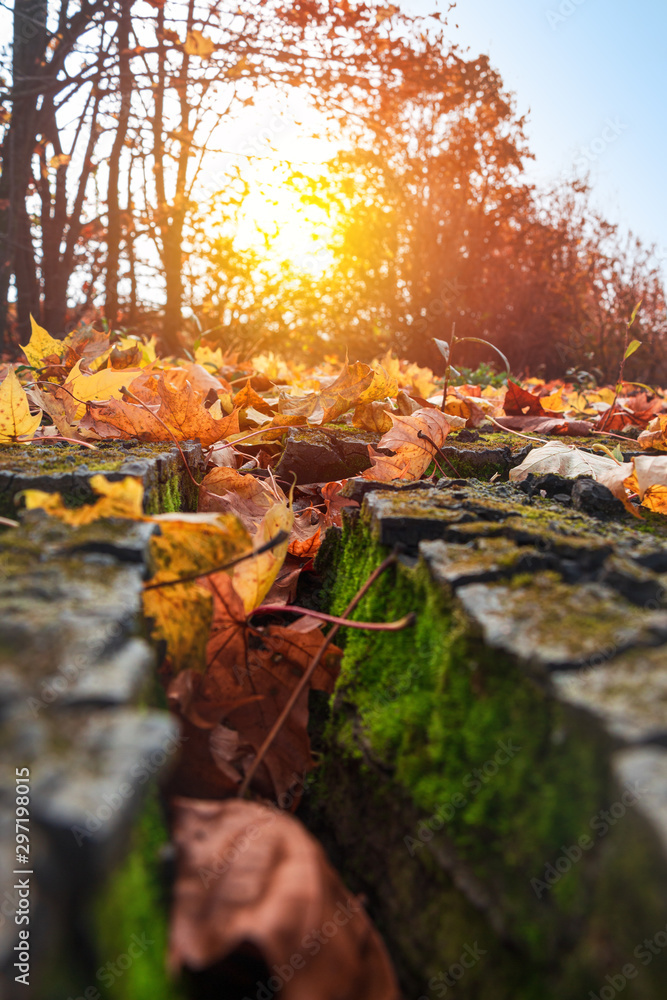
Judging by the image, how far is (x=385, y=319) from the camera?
9.06m

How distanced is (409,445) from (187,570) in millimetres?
756

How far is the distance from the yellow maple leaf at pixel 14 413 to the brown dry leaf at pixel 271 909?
0.95 meters

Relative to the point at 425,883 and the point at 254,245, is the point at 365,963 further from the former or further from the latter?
the point at 254,245

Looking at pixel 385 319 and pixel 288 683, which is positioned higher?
pixel 385 319

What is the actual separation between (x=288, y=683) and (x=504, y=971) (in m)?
0.50

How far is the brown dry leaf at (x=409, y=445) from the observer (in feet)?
4.52

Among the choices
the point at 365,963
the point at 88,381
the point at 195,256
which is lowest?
the point at 365,963

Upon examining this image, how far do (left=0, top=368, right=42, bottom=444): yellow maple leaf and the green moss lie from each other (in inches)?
39.1

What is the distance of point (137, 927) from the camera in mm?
422

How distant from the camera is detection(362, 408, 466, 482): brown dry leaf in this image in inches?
54.3

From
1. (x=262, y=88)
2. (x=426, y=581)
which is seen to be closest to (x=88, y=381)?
(x=426, y=581)

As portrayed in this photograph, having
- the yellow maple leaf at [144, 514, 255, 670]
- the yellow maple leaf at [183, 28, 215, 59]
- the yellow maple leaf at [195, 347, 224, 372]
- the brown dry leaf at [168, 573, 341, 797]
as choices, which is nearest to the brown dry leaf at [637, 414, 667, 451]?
the brown dry leaf at [168, 573, 341, 797]

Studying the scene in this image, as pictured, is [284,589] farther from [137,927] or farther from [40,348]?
[40,348]

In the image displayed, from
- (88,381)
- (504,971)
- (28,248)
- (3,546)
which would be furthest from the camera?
(28,248)
